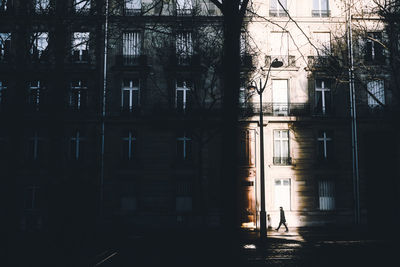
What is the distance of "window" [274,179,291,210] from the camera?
2242 cm

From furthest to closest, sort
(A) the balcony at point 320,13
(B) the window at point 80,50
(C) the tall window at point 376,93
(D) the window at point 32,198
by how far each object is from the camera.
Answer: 1. (A) the balcony at point 320,13
2. (C) the tall window at point 376,93
3. (D) the window at point 32,198
4. (B) the window at point 80,50

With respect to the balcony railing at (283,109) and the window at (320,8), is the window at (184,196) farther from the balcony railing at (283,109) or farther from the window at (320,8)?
the window at (320,8)

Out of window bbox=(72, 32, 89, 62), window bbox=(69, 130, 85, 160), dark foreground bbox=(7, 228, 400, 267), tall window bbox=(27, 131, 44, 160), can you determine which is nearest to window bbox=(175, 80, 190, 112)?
window bbox=(72, 32, 89, 62)

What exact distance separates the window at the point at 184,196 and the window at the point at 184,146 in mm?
1921

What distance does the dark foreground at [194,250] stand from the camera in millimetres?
10820

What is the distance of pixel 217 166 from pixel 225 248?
17.6 m

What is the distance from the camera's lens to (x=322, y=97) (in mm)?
23594

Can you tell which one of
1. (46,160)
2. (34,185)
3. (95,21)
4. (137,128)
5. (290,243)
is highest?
(95,21)

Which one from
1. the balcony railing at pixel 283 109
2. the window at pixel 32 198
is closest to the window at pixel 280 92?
the balcony railing at pixel 283 109

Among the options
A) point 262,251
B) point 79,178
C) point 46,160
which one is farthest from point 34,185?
point 262,251

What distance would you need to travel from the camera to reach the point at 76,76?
22828 mm

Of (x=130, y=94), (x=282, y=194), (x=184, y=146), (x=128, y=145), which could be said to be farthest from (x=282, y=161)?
(x=130, y=94)

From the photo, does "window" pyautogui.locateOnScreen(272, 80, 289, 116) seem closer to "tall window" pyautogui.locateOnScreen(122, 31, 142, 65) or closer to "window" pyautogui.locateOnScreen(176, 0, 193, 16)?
"window" pyautogui.locateOnScreen(176, 0, 193, 16)

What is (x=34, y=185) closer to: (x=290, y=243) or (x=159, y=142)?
(x=159, y=142)
